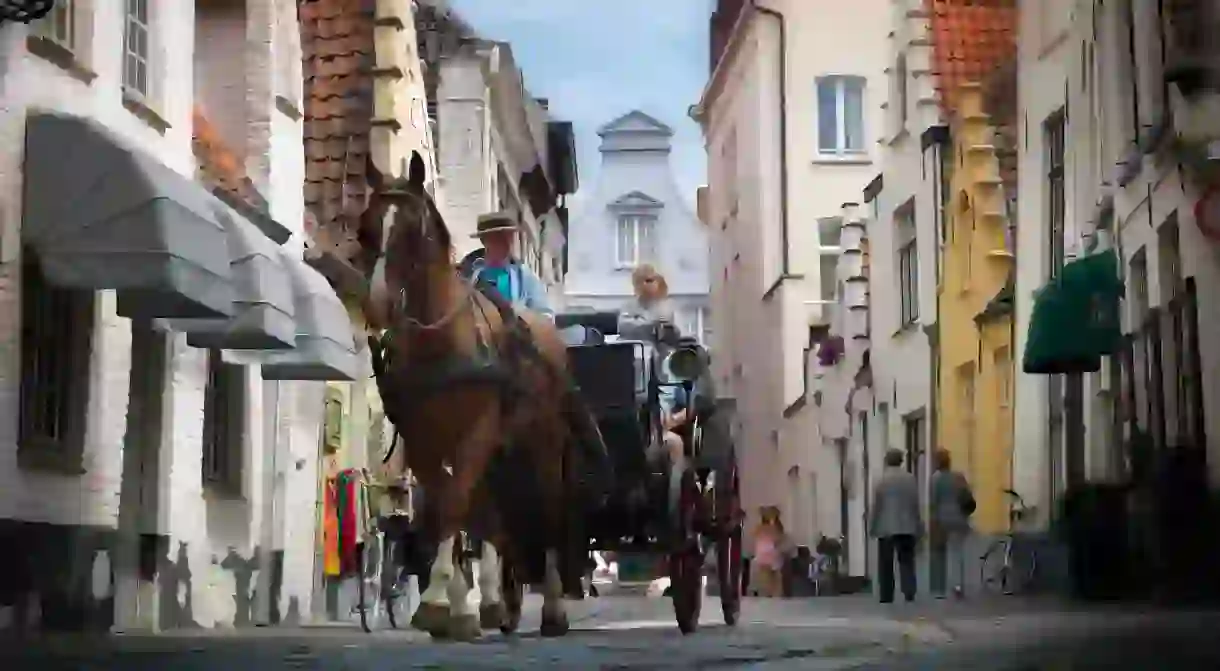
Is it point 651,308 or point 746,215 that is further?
point 746,215

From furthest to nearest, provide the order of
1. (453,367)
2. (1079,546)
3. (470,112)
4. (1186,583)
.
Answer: (470,112) → (453,367) → (1079,546) → (1186,583)

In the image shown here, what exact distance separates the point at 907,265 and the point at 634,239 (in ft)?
39.5

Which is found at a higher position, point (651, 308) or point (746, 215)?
point (746, 215)

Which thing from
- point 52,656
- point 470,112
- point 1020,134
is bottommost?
point 52,656

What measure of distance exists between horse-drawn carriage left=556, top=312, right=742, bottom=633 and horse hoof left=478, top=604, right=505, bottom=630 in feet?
2.00

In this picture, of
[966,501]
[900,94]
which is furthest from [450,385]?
[900,94]

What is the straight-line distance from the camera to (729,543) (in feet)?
33.7

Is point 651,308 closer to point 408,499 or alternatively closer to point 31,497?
point 31,497

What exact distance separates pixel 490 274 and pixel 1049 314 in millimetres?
4618

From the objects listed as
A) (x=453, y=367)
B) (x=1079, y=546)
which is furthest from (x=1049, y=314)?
(x=453, y=367)

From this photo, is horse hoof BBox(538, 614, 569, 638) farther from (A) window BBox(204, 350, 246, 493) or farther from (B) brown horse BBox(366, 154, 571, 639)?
(A) window BBox(204, 350, 246, 493)

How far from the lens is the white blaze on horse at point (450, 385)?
25.8ft

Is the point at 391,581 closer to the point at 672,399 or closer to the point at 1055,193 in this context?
the point at 672,399

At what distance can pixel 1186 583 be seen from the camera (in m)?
3.36
